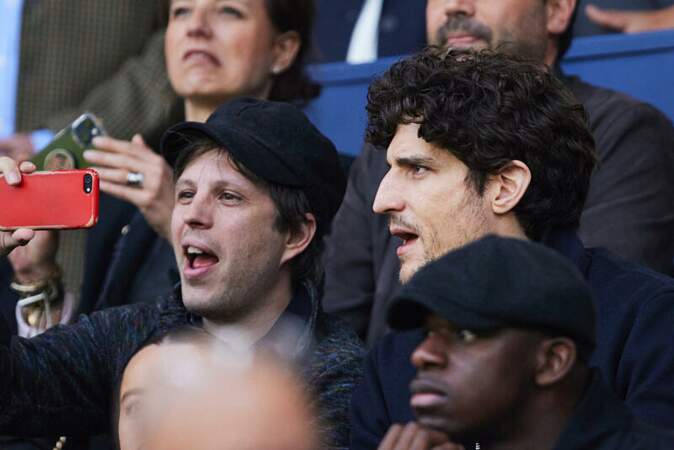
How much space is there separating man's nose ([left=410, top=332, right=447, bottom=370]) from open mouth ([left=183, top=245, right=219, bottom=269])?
120cm

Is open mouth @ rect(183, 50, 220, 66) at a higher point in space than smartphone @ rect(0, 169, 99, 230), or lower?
lower

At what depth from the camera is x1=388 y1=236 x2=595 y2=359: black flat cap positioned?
2412 mm

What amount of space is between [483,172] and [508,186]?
0.20 feet

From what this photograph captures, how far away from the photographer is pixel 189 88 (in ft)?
15.8

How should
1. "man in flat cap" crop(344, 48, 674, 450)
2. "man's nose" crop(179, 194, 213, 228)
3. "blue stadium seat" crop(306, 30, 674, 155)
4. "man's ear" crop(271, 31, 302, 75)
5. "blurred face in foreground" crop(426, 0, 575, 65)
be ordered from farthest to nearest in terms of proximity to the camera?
"man's ear" crop(271, 31, 302, 75), "blue stadium seat" crop(306, 30, 674, 155), "blurred face in foreground" crop(426, 0, 575, 65), "man's nose" crop(179, 194, 213, 228), "man in flat cap" crop(344, 48, 674, 450)

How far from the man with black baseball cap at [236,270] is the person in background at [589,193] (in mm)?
465

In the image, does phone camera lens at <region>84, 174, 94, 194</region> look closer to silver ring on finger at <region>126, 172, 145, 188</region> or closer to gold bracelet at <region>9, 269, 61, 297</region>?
gold bracelet at <region>9, 269, 61, 297</region>

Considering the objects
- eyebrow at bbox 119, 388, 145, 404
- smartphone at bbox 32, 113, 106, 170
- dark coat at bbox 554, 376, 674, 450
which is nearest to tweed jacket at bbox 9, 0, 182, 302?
smartphone at bbox 32, 113, 106, 170

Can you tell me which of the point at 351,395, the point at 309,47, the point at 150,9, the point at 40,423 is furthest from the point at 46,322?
the point at 150,9

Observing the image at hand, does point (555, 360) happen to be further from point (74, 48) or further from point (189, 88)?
point (74, 48)

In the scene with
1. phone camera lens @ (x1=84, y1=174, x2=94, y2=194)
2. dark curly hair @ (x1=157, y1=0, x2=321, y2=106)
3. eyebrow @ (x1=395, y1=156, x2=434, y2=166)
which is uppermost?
phone camera lens @ (x1=84, y1=174, x2=94, y2=194)

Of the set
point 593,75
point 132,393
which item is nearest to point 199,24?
point 593,75

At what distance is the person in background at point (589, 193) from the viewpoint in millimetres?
4031

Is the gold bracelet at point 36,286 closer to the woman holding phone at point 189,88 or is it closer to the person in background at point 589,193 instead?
the woman holding phone at point 189,88
